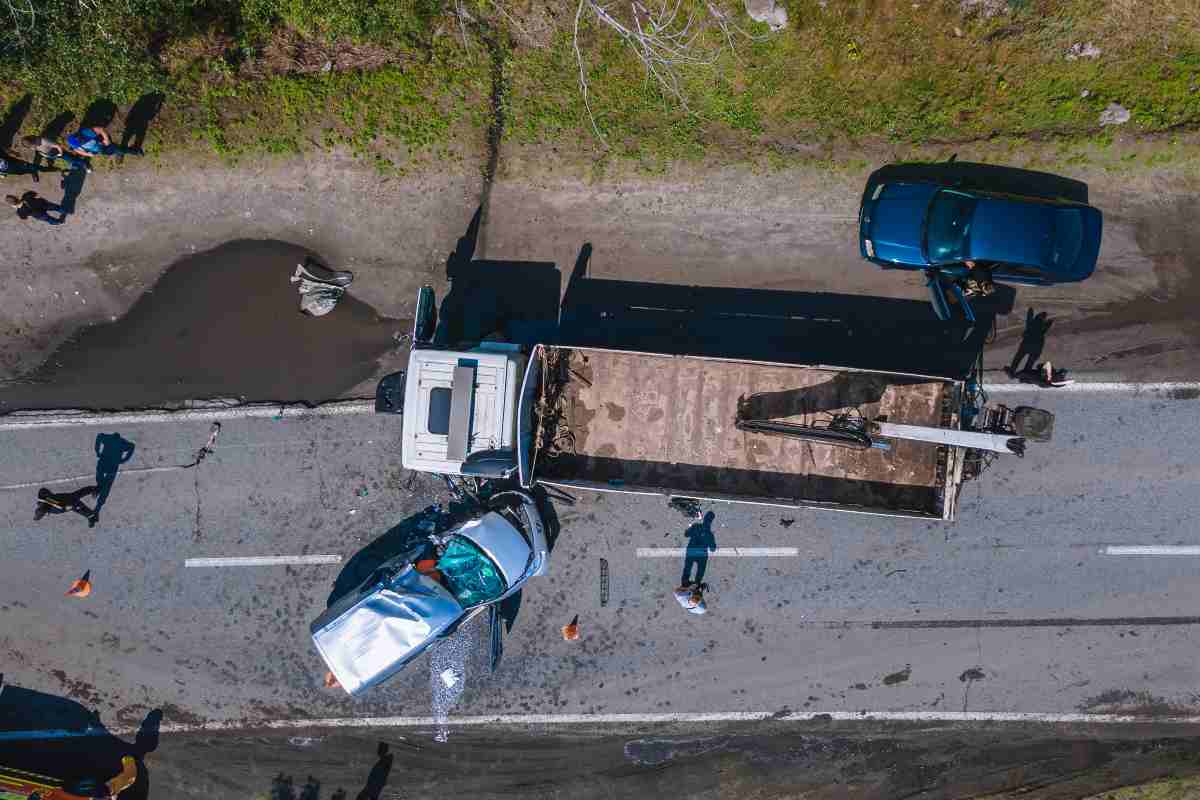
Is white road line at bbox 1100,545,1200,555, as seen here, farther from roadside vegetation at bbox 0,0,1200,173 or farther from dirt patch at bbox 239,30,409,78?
dirt patch at bbox 239,30,409,78

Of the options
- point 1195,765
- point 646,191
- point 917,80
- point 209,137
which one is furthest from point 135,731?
point 1195,765

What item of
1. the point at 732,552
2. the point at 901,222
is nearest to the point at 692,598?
the point at 732,552

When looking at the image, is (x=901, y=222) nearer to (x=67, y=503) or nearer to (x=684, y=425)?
(x=684, y=425)

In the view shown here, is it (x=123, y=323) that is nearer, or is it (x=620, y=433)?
(x=620, y=433)

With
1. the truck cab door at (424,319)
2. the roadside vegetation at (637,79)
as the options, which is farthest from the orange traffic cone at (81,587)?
the roadside vegetation at (637,79)

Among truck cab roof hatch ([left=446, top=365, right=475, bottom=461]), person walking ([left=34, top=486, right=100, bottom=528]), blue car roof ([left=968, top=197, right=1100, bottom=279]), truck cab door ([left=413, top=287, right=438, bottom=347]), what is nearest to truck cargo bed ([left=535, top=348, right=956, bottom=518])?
truck cab roof hatch ([left=446, top=365, right=475, bottom=461])

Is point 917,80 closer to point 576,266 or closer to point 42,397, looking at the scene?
point 576,266

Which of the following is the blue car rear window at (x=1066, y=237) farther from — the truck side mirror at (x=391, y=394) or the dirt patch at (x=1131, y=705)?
the truck side mirror at (x=391, y=394)
